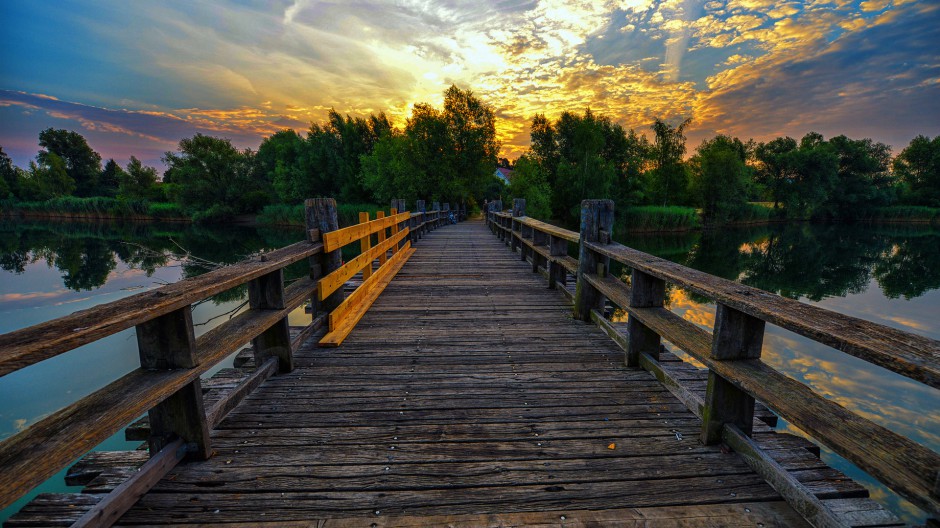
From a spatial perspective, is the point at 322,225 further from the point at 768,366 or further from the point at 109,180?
the point at 109,180

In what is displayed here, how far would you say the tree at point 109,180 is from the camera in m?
68.3

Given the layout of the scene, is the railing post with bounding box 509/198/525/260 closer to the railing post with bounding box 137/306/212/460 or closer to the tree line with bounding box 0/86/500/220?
the railing post with bounding box 137/306/212/460

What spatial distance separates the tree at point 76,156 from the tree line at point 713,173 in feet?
254

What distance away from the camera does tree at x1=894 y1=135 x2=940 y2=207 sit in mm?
52500

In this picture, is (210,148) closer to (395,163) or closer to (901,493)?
(395,163)

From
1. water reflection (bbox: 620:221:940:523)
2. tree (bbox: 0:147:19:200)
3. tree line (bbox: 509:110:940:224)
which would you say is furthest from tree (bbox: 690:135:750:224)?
tree (bbox: 0:147:19:200)

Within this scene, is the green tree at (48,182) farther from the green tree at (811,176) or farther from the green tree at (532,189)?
the green tree at (811,176)

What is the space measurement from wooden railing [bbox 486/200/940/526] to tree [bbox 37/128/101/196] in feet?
307

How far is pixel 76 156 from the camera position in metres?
67.4

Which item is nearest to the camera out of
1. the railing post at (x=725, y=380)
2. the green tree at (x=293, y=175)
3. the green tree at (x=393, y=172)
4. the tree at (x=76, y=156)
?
the railing post at (x=725, y=380)

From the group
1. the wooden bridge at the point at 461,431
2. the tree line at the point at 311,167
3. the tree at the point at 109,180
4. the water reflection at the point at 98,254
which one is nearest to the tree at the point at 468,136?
the tree line at the point at 311,167

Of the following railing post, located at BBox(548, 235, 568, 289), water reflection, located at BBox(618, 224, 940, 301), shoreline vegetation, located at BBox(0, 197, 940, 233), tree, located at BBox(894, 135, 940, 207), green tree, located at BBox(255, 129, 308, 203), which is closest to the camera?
railing post, located at BBox(548, 235, 568, 289)

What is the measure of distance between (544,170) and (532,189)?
28.0ft

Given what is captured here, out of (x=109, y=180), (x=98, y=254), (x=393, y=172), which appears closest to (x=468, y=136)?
(x=393, y=172)
